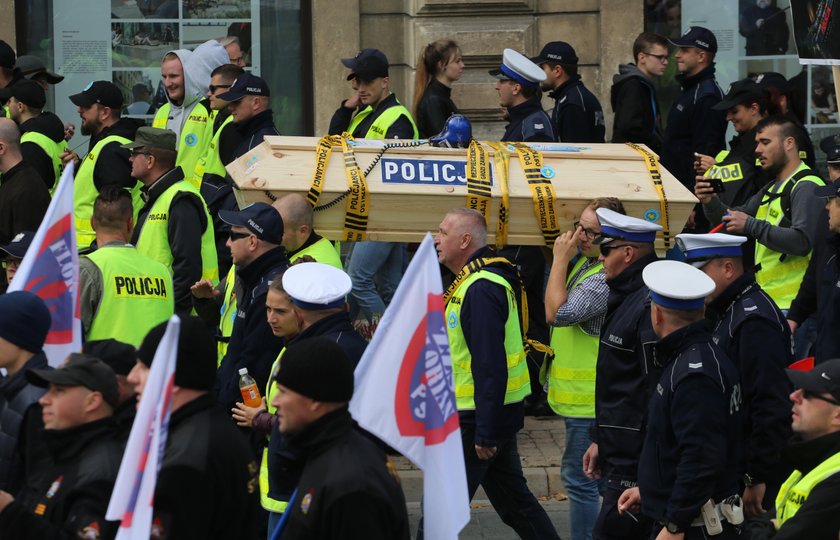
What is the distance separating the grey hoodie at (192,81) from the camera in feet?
36.5

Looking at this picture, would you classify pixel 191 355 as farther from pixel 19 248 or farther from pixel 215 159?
pixel 215 159

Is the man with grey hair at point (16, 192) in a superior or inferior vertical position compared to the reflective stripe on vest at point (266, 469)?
superior

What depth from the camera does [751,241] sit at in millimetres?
10094

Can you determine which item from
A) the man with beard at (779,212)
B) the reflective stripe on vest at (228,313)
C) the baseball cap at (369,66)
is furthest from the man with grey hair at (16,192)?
the man with beard at (779,212)

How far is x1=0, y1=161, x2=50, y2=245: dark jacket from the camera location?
383 inches

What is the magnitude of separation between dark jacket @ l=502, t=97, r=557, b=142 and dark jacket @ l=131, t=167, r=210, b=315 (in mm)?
2216

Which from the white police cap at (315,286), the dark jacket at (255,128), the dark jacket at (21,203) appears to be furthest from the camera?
the dark jacket at (255,128)

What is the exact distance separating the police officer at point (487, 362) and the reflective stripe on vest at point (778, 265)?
7.47ft

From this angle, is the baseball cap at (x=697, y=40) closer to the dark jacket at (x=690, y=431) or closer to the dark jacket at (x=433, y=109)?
the dark jacket at (x=433, y=109)

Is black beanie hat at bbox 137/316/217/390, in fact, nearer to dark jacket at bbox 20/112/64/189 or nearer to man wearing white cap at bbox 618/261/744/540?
man wearing white cap at bbox 618/261/744/540

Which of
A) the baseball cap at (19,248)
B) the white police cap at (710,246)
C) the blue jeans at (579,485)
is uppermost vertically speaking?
the white police cap at (710,246)

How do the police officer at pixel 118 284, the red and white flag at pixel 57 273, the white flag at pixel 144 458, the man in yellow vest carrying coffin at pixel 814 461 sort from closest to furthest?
the white flag at pixel 144 458
the man in yellow vest carrying coffin at pixel 814 461
the red and white flag at pixel 57 273
the police officer at pixel 118 284

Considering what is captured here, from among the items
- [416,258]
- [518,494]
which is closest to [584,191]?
[518,494]

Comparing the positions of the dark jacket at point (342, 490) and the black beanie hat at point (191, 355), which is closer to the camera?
the dark jacket at point (342, 490)
